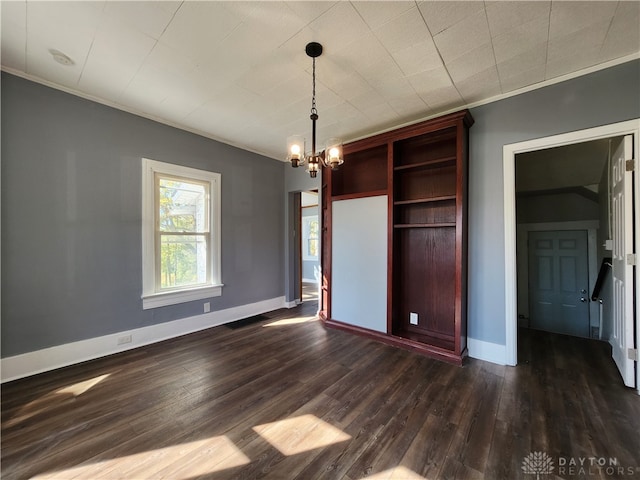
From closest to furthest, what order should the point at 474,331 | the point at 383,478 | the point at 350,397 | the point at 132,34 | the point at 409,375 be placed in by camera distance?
1. the point at 383,478
2. the point at 132,34
3. the point at 350,397
4. the point at 409,375
5. the point at 474,331

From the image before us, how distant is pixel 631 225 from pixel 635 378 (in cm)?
130

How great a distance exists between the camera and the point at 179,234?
3531 millimetres

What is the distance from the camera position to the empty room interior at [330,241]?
1.69 meters

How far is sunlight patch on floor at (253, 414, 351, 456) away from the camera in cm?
164

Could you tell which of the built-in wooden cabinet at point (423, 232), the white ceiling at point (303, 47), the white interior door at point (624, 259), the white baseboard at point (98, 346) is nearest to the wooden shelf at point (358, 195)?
the built-in wooden cabinet at point (423, 232)

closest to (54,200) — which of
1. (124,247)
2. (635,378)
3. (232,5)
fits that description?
(124,247)

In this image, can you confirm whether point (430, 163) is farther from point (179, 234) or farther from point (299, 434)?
point (179, 234)

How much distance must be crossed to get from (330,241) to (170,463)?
288 centimetres

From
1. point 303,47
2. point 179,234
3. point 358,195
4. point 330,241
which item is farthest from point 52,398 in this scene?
point 358,195

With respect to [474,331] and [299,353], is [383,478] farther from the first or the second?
[474,331]

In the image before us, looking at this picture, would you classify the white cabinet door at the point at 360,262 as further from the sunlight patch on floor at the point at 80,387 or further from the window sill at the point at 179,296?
the sunlight patch on floor at the point at 80,387

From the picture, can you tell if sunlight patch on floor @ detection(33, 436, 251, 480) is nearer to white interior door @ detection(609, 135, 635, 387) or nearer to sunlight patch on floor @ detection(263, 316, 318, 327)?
sunlight patch on floor @ detection(263, 316, 318, 327)

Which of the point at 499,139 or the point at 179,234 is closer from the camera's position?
the point at 499,139

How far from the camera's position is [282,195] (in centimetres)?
490
